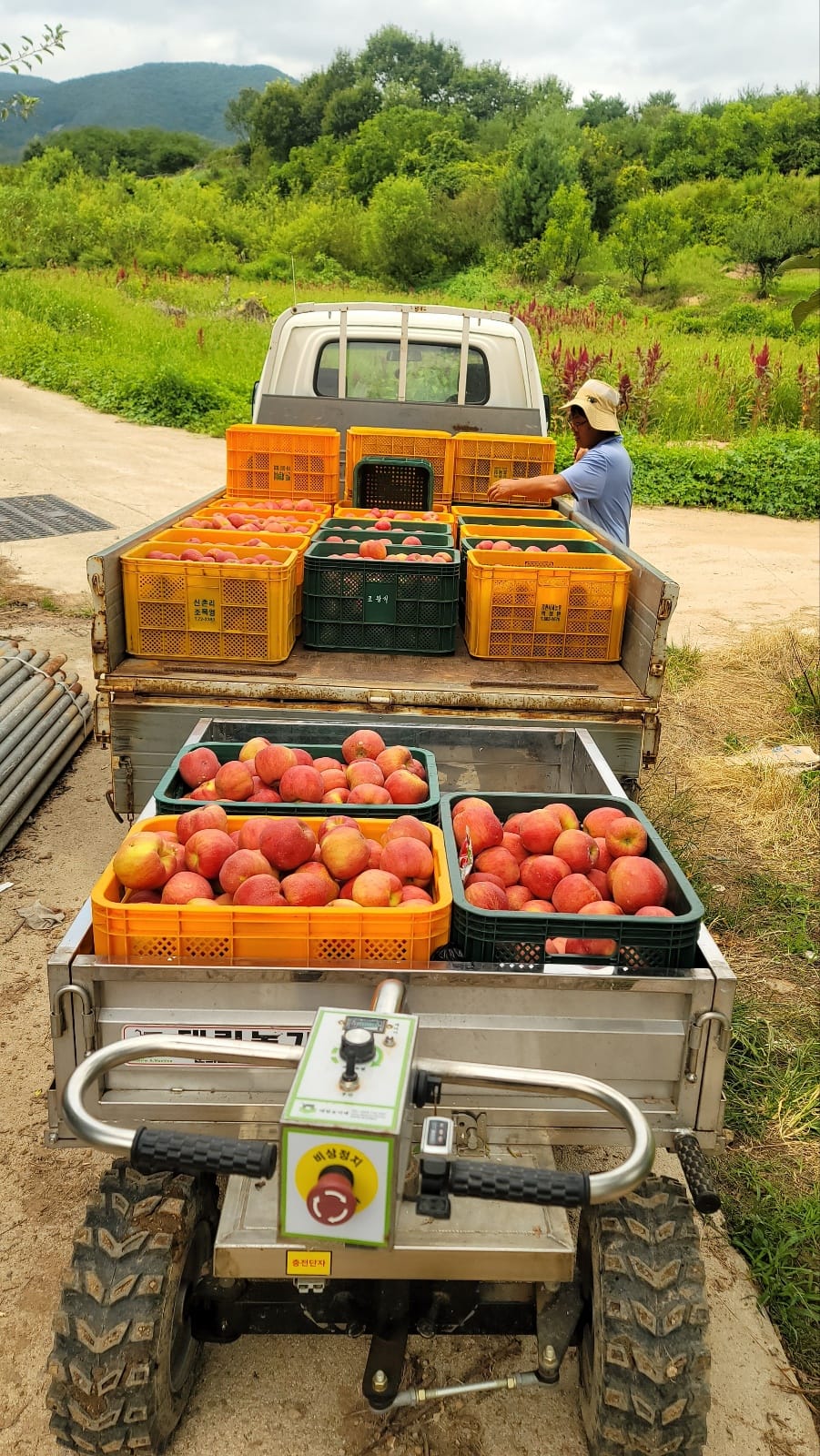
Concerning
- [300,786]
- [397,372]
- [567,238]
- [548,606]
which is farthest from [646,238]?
[300,786]

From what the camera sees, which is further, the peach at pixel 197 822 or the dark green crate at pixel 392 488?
the dark green crate at pixel 392 488

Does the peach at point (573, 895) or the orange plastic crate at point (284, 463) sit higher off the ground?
the orange plastic crate at point (284, 463)

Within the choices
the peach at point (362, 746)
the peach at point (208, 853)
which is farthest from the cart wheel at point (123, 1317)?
the peach at point (362, 746)

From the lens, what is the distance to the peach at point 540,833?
3037mm

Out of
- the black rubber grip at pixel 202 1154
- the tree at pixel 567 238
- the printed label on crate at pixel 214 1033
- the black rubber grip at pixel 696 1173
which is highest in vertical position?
the tree at pixel 567 238

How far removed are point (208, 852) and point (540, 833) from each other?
0.95 m

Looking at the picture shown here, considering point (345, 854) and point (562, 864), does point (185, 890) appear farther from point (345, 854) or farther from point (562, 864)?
point (562, 864)

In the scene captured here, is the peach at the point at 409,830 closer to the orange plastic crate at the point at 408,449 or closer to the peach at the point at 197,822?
the peach at the point at 197,822

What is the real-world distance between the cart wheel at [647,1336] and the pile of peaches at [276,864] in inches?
35.9

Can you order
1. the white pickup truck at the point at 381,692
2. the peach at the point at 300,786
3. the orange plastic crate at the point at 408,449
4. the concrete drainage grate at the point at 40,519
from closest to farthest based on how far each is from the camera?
the peach at the point at 300,786
the white pickup truck at the point at 381,692
the orange plastic crate at the point at 408,449
the concrete drainage grate at the point at 40,519

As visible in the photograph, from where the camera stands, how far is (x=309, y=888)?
2650 mm

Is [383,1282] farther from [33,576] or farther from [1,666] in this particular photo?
[33,576]

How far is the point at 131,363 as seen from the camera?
22594mm

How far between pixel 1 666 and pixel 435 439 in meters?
3.25
